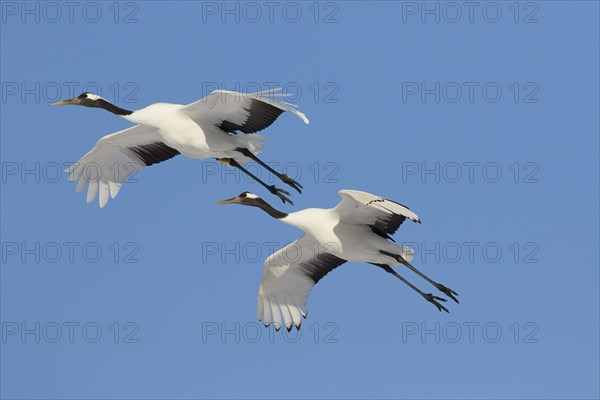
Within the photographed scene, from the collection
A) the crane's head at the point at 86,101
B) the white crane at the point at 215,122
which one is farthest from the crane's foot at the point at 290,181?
the crane's head at the point at 86,101

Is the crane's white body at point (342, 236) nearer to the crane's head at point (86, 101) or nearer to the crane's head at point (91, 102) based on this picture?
the crane's head at point (91, 102)

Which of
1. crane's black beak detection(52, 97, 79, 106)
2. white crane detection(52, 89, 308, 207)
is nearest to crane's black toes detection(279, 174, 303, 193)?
white crane detection(52, 89, 308, 207)

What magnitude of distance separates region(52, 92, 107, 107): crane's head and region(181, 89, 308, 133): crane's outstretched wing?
2015 mm

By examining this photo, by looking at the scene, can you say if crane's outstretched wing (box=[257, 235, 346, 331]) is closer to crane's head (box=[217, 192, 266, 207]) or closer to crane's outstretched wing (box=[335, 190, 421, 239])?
crane's head (box=[217, 192, 266, 207])

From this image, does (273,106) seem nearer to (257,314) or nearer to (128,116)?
(128,116)

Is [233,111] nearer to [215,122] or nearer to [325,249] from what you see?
[215,122]

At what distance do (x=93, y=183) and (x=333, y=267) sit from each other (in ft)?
14.7

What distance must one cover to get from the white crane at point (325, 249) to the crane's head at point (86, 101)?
2.70 meters

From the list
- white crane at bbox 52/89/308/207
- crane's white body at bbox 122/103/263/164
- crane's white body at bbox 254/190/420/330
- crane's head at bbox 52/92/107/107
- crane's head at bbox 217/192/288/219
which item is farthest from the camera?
crane's head at bbox 52/92/107/107

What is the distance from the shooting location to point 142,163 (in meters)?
22.4

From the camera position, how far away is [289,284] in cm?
2116

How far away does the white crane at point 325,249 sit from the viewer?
18.9 meters

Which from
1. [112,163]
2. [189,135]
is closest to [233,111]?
[189,135]

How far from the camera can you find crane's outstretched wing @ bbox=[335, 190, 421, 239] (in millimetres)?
17656
